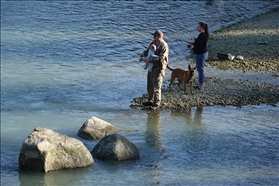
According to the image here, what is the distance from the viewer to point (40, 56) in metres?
24.5

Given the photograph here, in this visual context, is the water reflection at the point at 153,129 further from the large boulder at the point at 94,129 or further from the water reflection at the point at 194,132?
the large boulder at the point at 94,129

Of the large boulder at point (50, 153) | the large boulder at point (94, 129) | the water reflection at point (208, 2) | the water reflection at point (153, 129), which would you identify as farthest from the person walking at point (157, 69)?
the water reflection at point (208, 2)

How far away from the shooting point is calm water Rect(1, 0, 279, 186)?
13.5 metres

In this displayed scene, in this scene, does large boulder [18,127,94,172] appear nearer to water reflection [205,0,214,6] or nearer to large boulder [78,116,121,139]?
large boulder [78,116,121,139]

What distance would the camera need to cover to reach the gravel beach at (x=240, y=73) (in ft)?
61.0

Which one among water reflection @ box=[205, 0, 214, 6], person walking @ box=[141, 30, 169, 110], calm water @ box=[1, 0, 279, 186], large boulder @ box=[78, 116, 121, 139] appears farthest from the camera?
water reflection @ box=[205, 0, 214, 6]

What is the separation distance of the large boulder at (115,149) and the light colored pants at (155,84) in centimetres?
340

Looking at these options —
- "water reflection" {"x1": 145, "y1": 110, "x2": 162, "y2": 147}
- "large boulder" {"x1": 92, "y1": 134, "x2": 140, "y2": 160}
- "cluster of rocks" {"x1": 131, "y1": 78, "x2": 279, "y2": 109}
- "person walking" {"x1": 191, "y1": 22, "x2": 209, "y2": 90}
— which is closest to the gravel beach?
"cluster of rocks" {"x1": 131, "y1": 78, "x2": 279, "y2": 109}

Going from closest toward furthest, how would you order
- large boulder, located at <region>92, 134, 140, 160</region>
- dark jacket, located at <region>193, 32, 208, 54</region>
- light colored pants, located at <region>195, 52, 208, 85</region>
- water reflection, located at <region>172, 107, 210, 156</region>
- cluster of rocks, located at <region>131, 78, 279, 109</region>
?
large boulder, located at <region>92, 134, 140, 160</region>
water reflection, located at <region>172, 107, 210, 156</region>
cluster of rocks, located at <region>131, 78, 279, 109</region>
dark jacket, located at <region>193, 32, 208, 54</region>
light colored pants, located at <region>195, 52, 208, 85</region>

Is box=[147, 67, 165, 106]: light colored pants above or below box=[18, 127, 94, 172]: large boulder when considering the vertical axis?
above

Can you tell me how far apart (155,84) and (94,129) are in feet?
8.84

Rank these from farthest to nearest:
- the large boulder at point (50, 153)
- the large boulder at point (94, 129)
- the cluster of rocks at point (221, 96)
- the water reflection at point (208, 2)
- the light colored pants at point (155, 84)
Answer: the water reflection at point (208, 2)
the cluster of rocks at point (221, 96)
the light colored pants at point (155, 84)
the large boulder at point (94, 129)
the large boulder at point (50, 153)

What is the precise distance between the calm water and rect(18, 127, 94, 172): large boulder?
0.63 feet

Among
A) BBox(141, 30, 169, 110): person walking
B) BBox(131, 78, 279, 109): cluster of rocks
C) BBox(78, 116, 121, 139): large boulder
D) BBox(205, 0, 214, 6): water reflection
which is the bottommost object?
BBox(78, 116, 121, 139): large boulder
